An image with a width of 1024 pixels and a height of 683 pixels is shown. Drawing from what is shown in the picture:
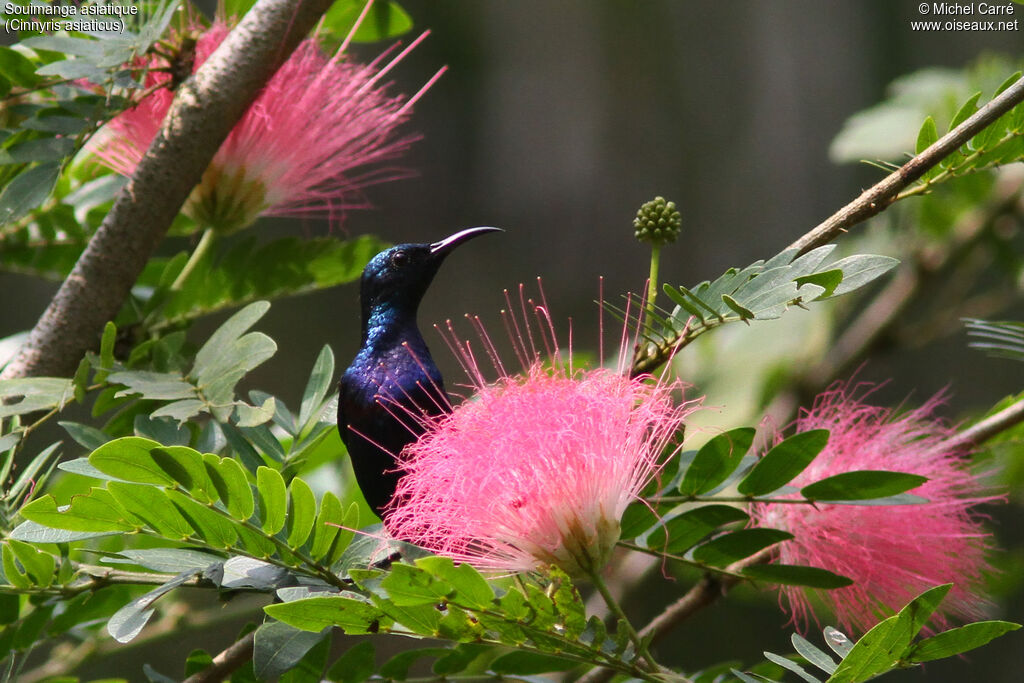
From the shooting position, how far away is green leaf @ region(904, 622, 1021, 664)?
2.98 feet

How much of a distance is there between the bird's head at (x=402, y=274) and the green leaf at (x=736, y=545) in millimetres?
431

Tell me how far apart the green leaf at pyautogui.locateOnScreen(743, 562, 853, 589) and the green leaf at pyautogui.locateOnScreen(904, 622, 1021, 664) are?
16cm

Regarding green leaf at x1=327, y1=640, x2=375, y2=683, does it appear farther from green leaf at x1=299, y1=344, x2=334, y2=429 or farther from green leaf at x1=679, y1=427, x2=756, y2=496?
green leaf at x1=679, y1=427, x2=756, y2=496

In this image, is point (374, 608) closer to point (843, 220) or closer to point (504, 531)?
point (504, 531)

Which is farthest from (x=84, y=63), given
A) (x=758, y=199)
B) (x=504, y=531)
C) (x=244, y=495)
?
A: (x=758, y=199)

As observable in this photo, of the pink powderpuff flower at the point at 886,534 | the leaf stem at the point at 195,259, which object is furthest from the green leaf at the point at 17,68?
the pink powderpuff flower at the point at 886,534

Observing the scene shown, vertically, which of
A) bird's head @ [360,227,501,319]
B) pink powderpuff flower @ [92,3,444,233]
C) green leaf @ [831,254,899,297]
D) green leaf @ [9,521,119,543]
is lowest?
green leaf @ [9,521,119,543]

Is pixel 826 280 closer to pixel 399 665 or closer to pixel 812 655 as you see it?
pixel 812 655

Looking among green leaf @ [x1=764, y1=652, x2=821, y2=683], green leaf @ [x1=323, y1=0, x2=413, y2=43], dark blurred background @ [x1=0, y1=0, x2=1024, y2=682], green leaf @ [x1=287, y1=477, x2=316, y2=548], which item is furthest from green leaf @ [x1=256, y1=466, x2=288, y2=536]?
dark blurred background @ [x1=0, y1=0, x2=1024, y2=682]

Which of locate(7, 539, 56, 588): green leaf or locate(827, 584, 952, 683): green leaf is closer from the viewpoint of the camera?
locate(827, 584, 952, 683): green leaf

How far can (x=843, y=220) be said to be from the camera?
42.0 inches

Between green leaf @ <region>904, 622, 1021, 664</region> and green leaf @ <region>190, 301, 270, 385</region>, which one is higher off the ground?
green leaf @ <region>190, 301, 270, 385</region>

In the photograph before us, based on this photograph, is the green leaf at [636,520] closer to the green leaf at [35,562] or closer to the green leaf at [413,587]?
the green leaf at [413,587]

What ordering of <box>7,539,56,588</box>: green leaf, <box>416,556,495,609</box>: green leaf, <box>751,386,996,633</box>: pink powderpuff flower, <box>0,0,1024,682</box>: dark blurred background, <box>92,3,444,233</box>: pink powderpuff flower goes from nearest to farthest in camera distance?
<box>416,556,495,609</box>: green leaf → <box>7,539,56,588</box>: green leaf → <box>751,386,996,633</box>: pink powderpuff flower → <box>92,3,444,233</box>: pink powderpuff flower → <box>0,0,1024,682</box>: dark blurred background
